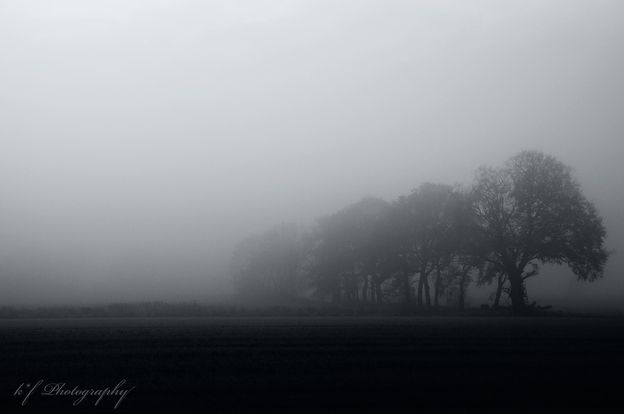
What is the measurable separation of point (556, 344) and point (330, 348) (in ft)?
30.4

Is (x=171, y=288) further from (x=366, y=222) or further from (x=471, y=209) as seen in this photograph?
(x=471, y=209)

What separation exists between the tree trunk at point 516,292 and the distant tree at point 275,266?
5119 centimetres

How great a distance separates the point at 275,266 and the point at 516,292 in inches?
2210

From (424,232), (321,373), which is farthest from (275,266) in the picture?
(321,373)

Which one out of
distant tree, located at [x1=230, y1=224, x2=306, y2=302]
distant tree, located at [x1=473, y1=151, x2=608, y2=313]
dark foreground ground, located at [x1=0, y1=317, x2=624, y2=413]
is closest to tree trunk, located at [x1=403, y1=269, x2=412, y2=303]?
distant tree, located at [x1=473, y1=151, x2=608, y2=313]

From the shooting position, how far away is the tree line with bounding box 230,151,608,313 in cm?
5256

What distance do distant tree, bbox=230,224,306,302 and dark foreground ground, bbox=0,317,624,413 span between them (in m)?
78.4

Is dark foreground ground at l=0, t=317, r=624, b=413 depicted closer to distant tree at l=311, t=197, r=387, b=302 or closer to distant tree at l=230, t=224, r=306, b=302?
distant tree at l=311, t=197, r=387, b=302

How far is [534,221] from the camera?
5400 cm

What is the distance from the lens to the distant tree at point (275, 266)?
101m

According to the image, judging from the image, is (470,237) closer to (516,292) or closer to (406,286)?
(516,292)

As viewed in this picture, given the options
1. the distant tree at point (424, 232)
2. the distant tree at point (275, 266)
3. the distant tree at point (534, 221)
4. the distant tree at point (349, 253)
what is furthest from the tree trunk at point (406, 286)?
the distant tree at point (275, 266)

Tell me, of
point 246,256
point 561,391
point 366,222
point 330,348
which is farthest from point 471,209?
point 246,256

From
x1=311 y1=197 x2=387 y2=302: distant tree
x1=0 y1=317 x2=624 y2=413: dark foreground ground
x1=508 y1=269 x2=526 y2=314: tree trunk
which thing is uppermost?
x1=311 y1=197 x2=387 y2=302: distant tree
